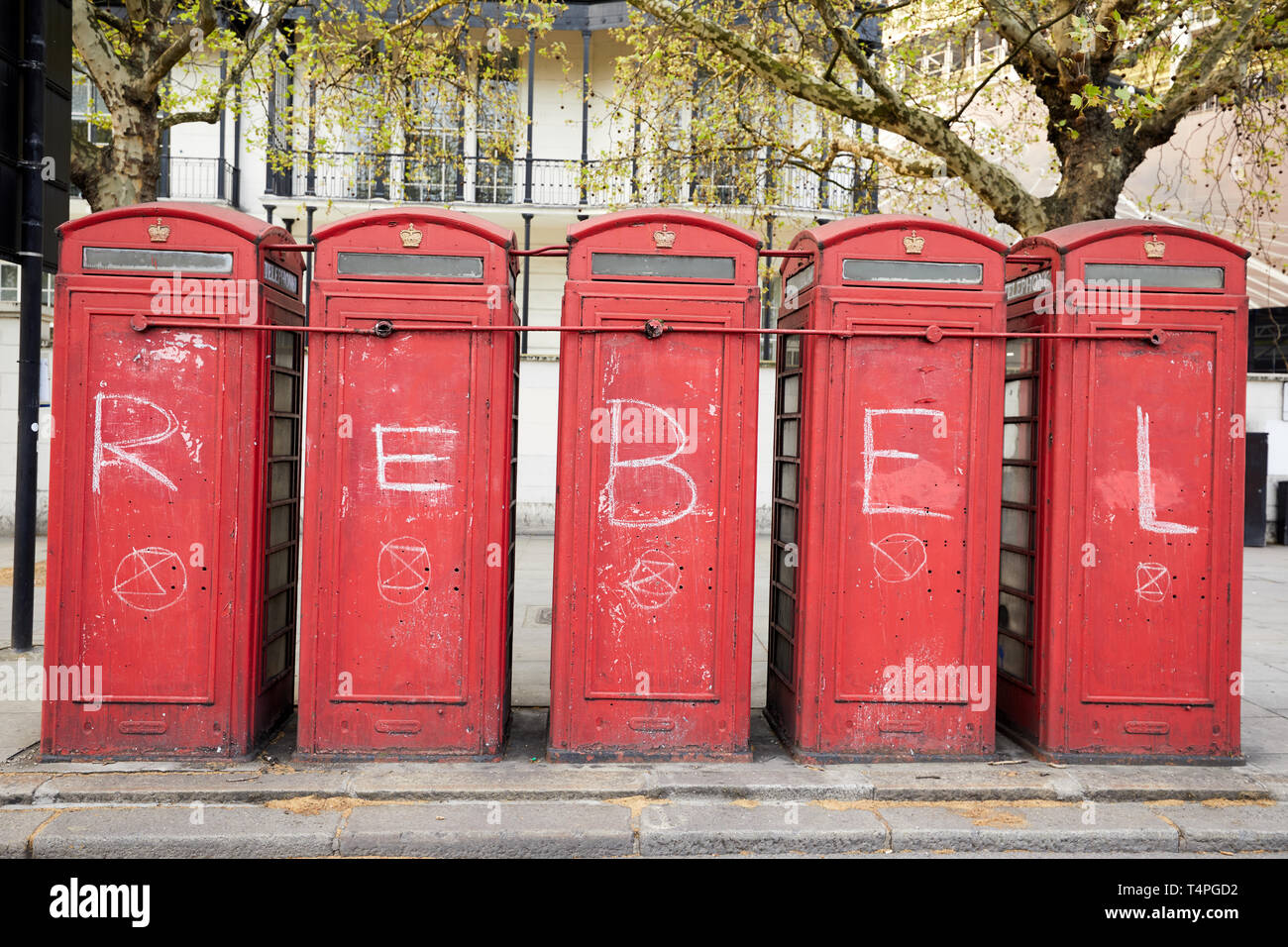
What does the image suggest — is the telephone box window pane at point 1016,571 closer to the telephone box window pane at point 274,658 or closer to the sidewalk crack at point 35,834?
the telephone box window pane at point 274,658

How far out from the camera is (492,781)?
4828mm

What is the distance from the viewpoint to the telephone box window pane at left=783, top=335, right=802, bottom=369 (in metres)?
5.62

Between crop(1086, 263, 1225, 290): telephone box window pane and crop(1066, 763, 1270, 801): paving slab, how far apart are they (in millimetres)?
2598

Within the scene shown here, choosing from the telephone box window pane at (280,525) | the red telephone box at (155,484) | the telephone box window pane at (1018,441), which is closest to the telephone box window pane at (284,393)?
the red telephone box at (155,484)

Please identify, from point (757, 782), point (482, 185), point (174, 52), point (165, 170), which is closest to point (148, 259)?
point (174, 52)

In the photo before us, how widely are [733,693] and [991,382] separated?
7.15 ft

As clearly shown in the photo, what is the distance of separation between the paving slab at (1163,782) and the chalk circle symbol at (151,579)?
4747 millimetres

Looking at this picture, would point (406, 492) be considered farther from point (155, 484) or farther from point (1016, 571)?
point (1016, 571)

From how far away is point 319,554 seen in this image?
5074 millimetres

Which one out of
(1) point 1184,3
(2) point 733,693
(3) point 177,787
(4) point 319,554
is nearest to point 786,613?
(2) point 733,693

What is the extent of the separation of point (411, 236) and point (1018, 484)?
3.76m

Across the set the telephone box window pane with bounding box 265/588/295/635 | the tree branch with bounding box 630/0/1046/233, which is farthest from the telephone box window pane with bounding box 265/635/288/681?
the tree branch with bounding box 630/0/1046/233

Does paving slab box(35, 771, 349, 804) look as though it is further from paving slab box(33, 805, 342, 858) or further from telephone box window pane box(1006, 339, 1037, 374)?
telephone box window pane box(1006, 339, 1037, 374)

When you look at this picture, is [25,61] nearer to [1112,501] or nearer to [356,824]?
[356,824]
